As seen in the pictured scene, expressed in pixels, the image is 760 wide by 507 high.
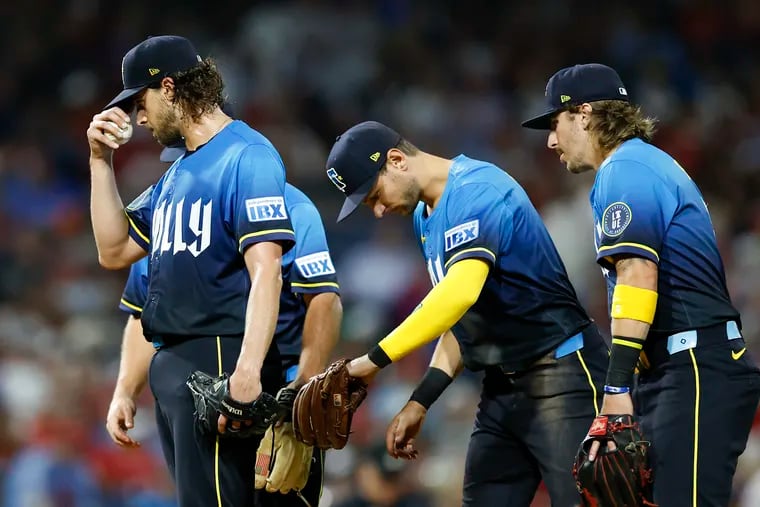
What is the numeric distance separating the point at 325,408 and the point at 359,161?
1.01 metres

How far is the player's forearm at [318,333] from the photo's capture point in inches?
195

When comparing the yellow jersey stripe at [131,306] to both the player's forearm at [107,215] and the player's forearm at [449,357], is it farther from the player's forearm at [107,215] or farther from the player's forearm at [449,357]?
the player's forearm at [449,357]

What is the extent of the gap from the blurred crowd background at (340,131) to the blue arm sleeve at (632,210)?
138 inches

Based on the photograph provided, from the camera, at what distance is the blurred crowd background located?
29.1 ft

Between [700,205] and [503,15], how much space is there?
8491 millimetres

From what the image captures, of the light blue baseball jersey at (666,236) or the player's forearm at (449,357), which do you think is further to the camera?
the player's forearm at (449,357)

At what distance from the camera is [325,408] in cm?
449

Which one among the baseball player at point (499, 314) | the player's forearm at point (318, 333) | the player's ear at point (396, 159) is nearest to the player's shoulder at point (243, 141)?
the baseball player at point (499, 314)

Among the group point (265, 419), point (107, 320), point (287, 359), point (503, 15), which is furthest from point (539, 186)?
point (265, 419)

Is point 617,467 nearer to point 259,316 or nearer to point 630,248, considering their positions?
point 630,248

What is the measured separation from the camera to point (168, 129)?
4617mm

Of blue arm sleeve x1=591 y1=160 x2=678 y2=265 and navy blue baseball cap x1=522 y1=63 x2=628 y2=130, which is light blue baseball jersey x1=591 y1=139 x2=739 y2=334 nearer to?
blue arm sleeve x1=591 y1=160 x2=678 y2=265

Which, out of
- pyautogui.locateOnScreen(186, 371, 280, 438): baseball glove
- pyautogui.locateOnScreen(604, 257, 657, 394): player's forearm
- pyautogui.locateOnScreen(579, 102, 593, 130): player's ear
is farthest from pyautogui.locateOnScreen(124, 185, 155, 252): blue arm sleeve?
pyautogui.locateOnScreen(604, 257, 657, 394): player's forearm

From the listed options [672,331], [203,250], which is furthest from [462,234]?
Answer: [203,250]
